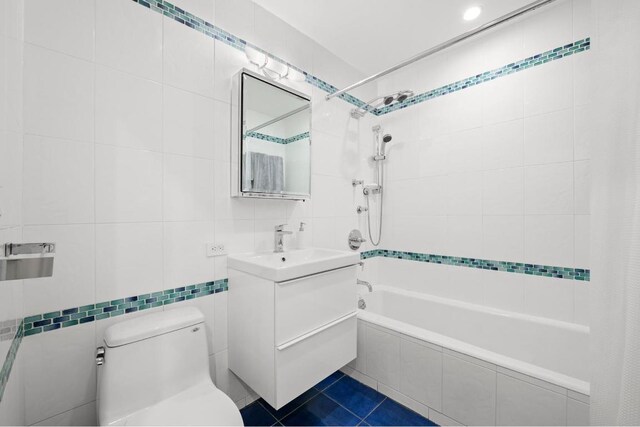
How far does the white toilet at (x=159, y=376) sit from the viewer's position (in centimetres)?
99

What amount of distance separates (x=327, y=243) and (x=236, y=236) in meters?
0.82

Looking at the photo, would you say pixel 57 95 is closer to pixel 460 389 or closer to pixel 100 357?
pixel 100 357

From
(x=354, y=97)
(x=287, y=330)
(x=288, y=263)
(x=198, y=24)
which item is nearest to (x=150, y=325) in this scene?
(x=287, y=330)

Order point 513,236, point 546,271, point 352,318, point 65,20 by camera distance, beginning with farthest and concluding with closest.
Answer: point 513,236 → point 546,271 → point 352,318 → point 65,20

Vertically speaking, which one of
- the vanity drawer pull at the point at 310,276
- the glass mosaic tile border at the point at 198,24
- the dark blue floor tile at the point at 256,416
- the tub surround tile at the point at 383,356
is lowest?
the dark blue floor tile at the point at 256,416

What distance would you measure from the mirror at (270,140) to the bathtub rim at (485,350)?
1065 mm

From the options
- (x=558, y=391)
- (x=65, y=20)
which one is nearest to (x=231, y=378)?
(x=558, y=391)

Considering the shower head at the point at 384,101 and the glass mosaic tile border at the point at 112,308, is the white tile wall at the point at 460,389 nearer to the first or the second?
the glass mosaic tile border at the point at 112,308

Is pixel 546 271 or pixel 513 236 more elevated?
pixel 513 236

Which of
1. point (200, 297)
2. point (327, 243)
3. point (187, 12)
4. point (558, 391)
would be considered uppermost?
point (187, 12)

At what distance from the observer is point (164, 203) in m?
1.31

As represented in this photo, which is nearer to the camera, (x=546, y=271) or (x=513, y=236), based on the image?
(x=546, y=271)

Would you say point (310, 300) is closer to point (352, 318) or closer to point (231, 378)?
point (352, 318)

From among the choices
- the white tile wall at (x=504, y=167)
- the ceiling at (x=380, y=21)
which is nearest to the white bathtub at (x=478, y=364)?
the white tile wall at (x=504, y=167)
